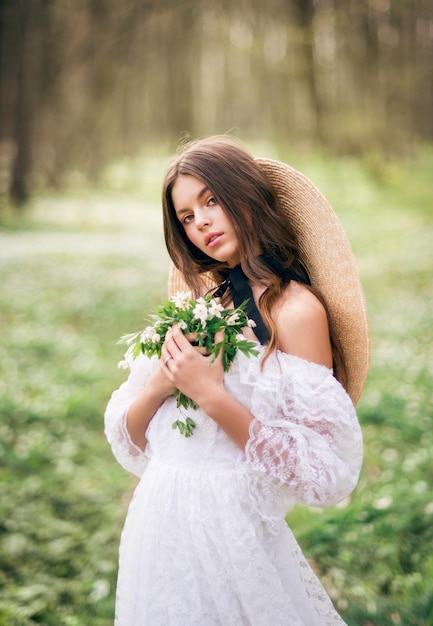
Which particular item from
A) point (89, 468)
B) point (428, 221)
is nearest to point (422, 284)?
point (428, 221)

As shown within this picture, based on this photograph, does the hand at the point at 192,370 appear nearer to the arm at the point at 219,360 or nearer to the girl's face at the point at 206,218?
the arm at the point at 219,360

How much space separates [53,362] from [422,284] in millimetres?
4947

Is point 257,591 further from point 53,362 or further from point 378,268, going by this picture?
point 378,268

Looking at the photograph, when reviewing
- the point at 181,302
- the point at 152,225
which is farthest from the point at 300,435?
the point at 152,225

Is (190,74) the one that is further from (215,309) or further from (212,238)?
(215,309)

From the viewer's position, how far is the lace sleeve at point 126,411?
2.05 m

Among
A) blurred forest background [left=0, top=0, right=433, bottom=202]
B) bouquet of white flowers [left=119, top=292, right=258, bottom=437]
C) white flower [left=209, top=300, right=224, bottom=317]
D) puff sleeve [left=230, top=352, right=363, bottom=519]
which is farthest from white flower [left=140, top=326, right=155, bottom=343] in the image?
blurred forest background [left=0, top=0, right=433, bottom=202]

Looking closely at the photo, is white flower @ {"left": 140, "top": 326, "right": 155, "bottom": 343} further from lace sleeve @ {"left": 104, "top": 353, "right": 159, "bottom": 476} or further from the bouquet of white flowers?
lace sleeve @ {"left": 104, "top": 353, "right": 159, "bottom": 476}

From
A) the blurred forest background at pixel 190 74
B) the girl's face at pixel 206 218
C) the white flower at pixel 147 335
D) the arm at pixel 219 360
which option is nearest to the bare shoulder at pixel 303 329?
the arm at pixel 219 360

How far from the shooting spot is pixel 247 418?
68.8 inches

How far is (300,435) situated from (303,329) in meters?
0.31

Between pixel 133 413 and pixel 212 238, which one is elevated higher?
pixel 212 238

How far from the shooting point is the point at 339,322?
2.01 meters

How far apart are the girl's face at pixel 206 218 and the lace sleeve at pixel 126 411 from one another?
434mm
